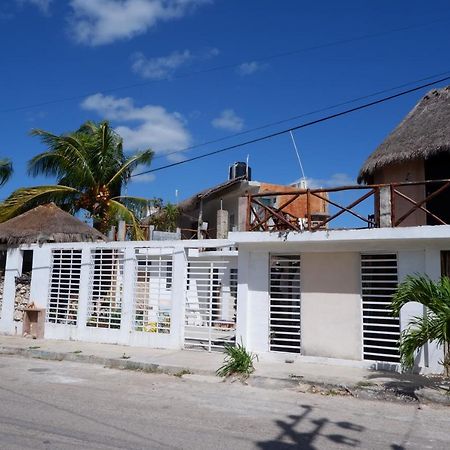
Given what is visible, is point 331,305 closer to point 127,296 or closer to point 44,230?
point 127,296

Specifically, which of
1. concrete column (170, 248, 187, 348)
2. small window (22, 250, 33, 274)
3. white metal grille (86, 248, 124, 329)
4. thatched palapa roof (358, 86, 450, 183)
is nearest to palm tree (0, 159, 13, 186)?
small window (22, 250, 33, 274)

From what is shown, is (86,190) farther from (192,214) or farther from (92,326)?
(92,326)

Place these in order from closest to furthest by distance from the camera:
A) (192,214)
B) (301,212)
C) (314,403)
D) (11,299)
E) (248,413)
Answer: (248,413), (314,403), (11,299), (192,214), (301,212)

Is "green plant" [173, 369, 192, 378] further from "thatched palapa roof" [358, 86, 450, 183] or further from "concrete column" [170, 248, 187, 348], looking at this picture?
"thatched palapa roof" [358, 86, 450, 183]

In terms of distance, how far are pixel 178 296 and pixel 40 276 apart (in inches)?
189

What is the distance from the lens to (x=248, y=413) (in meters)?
7.04

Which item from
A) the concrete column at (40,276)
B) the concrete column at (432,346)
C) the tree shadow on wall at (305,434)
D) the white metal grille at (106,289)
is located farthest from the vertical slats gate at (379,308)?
the concrete column at (40,276)

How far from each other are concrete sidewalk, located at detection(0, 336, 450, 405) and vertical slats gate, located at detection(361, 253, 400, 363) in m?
0.61

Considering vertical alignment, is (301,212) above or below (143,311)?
above

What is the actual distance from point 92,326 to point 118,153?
374 inches

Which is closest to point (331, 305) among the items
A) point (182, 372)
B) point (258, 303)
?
point (258, 303)

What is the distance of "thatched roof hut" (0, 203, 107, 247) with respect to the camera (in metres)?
15.0

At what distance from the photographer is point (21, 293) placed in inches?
596

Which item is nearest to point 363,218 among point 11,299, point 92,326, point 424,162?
point 424,162
